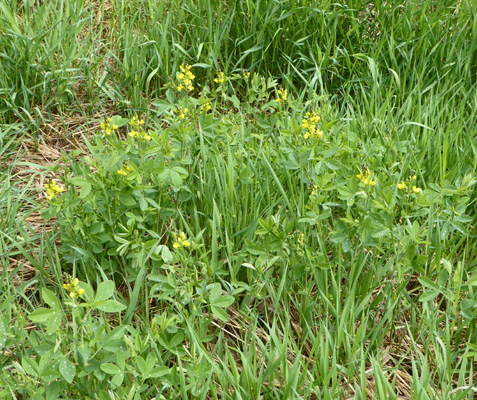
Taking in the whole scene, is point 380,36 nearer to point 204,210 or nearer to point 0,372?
point 204,210

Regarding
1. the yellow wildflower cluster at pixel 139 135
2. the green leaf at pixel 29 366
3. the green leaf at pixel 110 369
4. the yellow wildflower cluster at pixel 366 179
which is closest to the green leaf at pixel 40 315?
the green leaf at pixel 29 366

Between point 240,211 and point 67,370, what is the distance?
0.99 m

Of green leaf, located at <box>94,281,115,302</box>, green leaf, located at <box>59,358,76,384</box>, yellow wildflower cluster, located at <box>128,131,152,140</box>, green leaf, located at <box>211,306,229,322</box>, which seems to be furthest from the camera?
yellow wildflower cluster, located at <box>128,131,152,140</box>

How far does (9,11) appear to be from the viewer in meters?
3.19

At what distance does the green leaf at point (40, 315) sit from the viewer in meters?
1.66

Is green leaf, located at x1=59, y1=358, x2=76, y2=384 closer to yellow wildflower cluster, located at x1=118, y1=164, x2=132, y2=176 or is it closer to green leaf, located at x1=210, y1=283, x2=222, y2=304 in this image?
green leaf, located at x1=210, y1=283, x2=222, y2=304

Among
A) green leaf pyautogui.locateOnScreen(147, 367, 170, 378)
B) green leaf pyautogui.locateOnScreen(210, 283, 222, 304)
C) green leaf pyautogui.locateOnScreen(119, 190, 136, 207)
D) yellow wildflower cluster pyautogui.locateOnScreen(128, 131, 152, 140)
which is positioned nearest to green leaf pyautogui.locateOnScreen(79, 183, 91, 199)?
green leaf pyautogui.locateOnScreen(119, 190, 136, 207)

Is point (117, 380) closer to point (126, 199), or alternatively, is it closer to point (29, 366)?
point (29, 366)

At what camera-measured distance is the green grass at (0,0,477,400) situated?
1.78 m

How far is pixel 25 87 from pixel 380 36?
6.93 ft

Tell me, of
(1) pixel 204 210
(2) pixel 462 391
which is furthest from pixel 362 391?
(1) pixel 204 210

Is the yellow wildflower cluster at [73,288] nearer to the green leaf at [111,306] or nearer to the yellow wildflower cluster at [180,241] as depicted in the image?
the green leaf at [111,306]

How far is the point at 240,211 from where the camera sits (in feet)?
7.64

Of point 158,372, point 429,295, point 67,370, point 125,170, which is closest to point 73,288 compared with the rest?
point 67,370
